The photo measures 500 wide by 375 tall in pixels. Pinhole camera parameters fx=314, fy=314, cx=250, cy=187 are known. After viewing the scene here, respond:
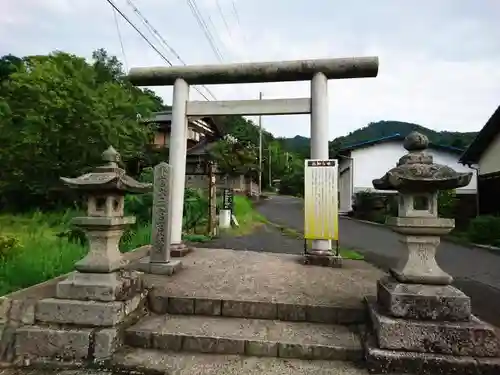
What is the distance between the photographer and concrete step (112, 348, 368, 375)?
2.97 meters

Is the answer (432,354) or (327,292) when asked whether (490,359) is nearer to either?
(432,354)

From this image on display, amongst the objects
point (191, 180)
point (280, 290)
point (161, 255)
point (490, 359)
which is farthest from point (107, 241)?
point (191, 180)

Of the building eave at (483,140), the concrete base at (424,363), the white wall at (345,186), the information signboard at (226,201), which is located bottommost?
the concrete base at (424,363)

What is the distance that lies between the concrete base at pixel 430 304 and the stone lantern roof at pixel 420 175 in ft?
3.41

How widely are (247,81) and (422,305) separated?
5.11 m

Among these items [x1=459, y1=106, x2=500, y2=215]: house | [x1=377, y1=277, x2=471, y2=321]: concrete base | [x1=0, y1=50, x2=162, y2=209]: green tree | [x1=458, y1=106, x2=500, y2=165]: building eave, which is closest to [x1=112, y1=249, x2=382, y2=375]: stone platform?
[x1=377, y1=277, x2=471, y2=321]: concrete base

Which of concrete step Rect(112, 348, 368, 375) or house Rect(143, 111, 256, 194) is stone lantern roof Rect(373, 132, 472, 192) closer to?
concrete step Rect(112, 348, 368, 375)

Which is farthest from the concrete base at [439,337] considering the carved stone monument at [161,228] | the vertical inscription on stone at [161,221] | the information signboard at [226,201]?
the information signboard at [226,201]

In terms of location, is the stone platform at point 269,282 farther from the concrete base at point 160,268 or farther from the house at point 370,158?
the house at point 370,158

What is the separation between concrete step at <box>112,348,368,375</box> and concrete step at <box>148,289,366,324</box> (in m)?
0.61

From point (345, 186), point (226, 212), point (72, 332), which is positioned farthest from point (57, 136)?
point (345, 186)

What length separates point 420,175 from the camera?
330cm

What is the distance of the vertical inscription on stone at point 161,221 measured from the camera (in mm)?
5258

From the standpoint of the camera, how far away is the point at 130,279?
3744mm
